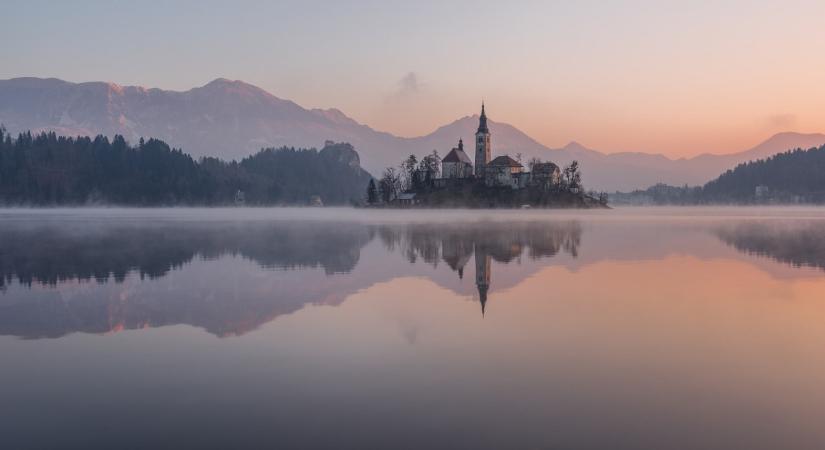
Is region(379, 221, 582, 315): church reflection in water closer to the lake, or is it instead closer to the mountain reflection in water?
the mountain reflection in water

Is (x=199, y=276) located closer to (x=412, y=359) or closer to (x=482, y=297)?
(x=482, y=297)

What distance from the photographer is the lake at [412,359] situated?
11266 millimetres

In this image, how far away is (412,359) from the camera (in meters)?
16.4

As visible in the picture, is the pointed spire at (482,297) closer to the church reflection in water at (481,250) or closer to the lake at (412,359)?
the church reflection in water at (481,250)

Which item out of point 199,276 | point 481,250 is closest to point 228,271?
point 199,276

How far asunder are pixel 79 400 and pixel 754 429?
47.7 feet

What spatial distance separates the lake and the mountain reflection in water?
0.26 m

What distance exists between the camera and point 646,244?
60.2 meters

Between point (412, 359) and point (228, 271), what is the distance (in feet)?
79.3

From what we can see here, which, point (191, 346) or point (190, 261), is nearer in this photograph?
point (191, 346)

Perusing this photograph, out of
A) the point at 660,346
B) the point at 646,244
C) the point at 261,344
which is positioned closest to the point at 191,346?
the point at 261,344

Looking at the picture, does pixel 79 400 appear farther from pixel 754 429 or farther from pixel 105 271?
pixel 105 271

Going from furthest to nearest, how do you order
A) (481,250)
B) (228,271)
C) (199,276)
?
(481,250) → (228,271) → (199,276)

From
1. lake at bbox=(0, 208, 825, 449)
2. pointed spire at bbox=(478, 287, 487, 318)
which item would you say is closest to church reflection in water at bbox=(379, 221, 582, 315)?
pointed spire at bbox=(478, 287, 487, 318)
